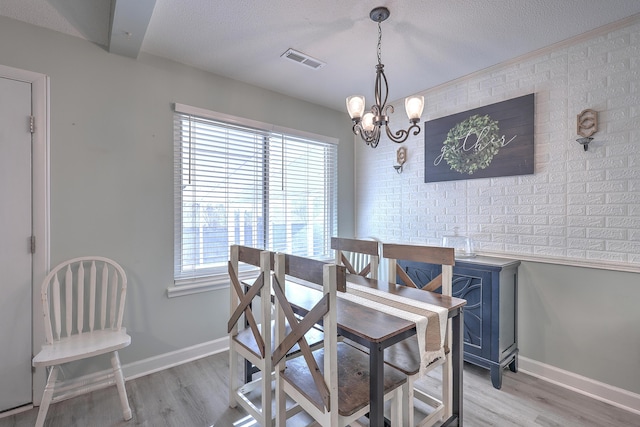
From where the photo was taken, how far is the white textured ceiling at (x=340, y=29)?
1.82 meters

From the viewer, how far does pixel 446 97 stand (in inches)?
114

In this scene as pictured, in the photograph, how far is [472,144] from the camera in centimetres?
269

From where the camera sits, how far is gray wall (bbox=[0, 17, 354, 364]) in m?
2.04

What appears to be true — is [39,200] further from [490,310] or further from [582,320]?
[582,320]

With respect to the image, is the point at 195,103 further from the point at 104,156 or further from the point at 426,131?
the point at 426,131

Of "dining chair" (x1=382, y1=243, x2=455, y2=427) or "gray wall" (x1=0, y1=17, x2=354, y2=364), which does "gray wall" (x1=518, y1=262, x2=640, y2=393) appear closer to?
"dining chair" (x1=382, y1=243, x2=455, y2=427)

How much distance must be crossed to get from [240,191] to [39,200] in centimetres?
142

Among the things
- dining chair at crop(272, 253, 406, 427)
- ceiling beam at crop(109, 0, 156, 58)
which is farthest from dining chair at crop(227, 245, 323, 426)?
ceiling beam at crop(109, 0, 156, 58)

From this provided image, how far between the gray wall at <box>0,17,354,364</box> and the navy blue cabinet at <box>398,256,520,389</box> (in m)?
2.13

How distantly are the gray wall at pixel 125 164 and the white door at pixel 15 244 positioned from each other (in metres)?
0.14

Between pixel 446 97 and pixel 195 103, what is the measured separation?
2390mm

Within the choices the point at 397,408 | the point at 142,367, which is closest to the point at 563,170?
the point at 397,408

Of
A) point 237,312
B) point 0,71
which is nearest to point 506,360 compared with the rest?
point 237,312

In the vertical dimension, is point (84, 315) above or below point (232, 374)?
above
